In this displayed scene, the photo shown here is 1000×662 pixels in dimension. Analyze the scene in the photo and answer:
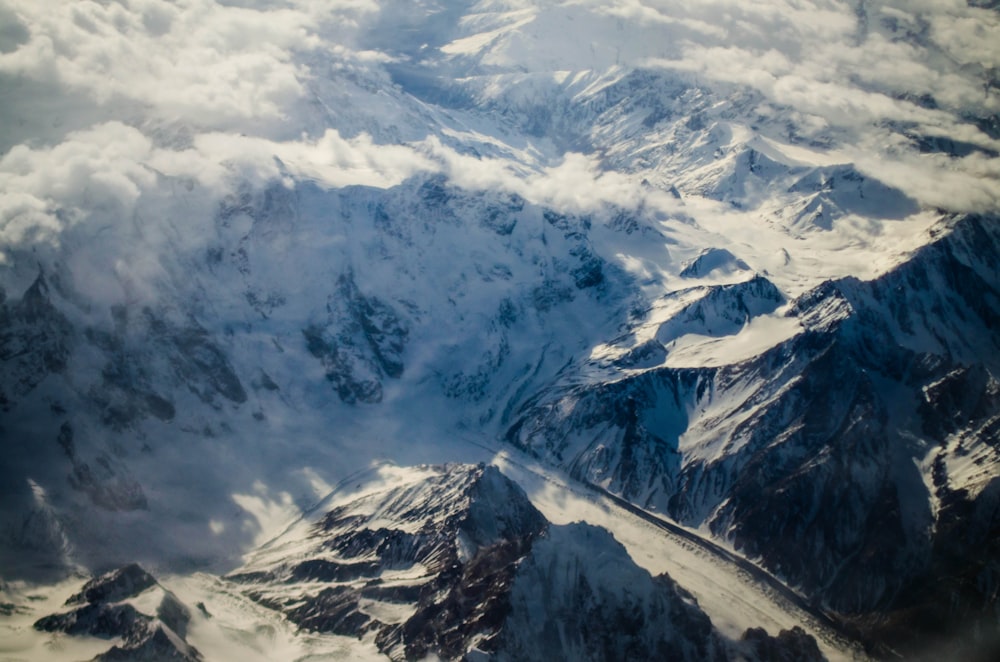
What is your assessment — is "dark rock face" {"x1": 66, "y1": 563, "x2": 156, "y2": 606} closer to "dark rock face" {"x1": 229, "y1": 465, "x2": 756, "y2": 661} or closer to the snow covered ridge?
the snow covered ridge

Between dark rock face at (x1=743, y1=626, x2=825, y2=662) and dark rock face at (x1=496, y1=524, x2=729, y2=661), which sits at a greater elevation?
dark rock face at (x1=496, y1=524, x2=729, y2=661)

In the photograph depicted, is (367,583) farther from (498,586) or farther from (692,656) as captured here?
(692,656)

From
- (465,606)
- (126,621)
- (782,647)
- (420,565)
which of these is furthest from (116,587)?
(782,647)

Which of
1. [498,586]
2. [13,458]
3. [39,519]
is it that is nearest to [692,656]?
[498,586]

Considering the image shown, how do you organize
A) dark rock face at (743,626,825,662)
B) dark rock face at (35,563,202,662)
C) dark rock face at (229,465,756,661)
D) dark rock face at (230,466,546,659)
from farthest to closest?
dark rock face at (743,626,825,662), dark rock face at (230,466,546,659), dark rock face at (229,465,756,661), dark rock face at (35,563,202,662)

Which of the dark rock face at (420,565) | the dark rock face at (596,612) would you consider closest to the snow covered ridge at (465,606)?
the dark rock face at (596,612)

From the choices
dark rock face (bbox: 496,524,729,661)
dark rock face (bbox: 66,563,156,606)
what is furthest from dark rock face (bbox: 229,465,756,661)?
dark rock face (bbox: 66,563,156,606)

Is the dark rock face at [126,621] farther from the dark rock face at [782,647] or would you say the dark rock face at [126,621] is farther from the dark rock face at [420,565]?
the dark rock face at [782,647]

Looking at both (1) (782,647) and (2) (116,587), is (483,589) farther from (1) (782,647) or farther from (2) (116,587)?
(2) (116,587)
